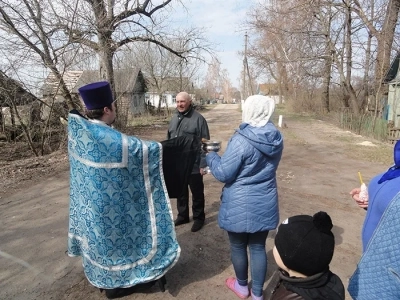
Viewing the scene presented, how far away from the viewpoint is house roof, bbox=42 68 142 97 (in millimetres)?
9345

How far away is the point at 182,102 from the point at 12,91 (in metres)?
7.42

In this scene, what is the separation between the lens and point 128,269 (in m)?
2.51

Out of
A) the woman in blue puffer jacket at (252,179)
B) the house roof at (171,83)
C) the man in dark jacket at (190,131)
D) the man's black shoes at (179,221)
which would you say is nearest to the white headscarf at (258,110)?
the woman in blue puffer jacket at (252,179)

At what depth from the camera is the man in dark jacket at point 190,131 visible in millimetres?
3826

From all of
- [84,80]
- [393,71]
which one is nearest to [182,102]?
[84,80]

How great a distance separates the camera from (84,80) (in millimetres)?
14086

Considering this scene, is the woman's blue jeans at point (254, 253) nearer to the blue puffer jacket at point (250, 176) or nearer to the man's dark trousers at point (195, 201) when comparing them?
the blue puffer jacket at point (250, 176)

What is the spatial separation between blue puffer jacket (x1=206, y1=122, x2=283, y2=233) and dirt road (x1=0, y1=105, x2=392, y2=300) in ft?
2.81

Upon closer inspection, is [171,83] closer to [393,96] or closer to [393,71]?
[393,71]

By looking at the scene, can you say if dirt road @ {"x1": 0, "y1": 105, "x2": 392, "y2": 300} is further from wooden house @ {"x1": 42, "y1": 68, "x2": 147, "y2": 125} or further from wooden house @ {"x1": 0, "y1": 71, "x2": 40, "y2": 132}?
wooden house @ {"x1": 0, "y1": 71, "x2": 40, "y2": 132}

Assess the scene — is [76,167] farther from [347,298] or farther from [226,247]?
[347,298]

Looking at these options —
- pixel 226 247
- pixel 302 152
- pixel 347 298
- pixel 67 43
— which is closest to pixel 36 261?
pixel 226 247

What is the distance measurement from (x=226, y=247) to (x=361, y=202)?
1.92m

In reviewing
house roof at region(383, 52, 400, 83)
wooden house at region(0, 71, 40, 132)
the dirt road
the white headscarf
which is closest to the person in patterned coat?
the dirt road
